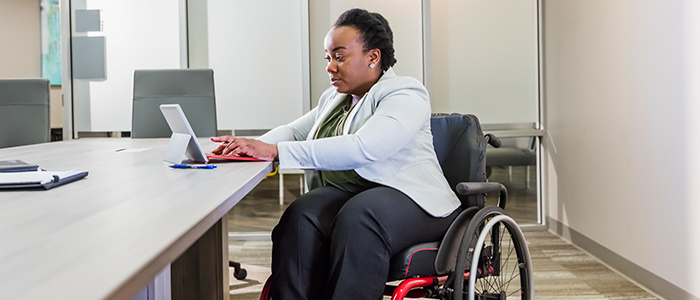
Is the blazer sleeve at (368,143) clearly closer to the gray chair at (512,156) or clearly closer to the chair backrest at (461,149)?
the chair backrest at (461,149)

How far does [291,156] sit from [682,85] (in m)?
1.67

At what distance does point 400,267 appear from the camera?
1.26 m

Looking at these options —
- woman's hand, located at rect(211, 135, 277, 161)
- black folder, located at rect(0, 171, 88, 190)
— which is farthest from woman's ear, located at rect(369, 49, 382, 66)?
black folder, located at rect(0, 171, 88, 190)

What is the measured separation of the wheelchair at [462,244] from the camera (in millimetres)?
1234

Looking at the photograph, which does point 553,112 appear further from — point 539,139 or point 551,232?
point 551,232

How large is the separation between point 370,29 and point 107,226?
1.16 m

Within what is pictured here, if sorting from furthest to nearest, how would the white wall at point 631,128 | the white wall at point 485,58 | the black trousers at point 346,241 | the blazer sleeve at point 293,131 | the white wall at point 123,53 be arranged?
the white wall at point 485,58
the white wall at point 123,53
the white wall at point 631,128
the blazer sleeve at point 293,131
the black trousers at point 346,241

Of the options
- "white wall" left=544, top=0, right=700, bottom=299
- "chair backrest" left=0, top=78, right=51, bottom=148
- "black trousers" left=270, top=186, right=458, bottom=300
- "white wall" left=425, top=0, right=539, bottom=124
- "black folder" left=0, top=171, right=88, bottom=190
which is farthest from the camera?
"white wall" left=425, top=0, right=539, bottom=124

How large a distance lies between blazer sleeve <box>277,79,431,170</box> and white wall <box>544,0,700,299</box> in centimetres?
128

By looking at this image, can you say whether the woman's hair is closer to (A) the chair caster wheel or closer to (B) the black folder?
(B) the black folder

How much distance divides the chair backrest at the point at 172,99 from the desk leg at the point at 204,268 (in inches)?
50.1

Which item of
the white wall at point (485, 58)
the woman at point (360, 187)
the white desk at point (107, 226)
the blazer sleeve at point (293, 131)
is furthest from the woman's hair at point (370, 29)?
the white wall at point (485, 58)

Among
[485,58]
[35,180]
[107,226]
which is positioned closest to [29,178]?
[35,180]

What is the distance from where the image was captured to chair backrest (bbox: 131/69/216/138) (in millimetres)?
2865
